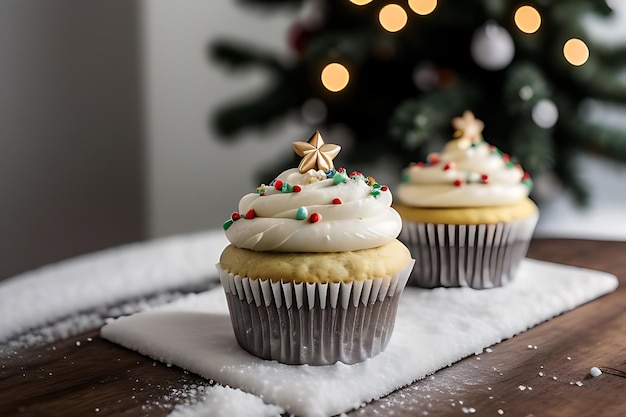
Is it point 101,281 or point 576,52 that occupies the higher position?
point 576,52

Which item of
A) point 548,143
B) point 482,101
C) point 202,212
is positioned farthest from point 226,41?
point 202,212

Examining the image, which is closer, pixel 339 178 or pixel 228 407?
pixel 228 407

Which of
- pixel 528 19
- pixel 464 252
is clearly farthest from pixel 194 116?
pixel 464 252

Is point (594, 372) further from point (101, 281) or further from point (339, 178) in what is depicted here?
point (101, 281)

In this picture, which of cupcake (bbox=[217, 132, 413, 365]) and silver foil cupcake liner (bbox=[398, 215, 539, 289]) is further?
silver foil cupcake liner (bbox=[398, 215, 539, 289])

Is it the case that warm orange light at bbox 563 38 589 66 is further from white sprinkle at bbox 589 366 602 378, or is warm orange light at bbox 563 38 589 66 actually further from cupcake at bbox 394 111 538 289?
white sprinkle at bbox 589 366 602 378

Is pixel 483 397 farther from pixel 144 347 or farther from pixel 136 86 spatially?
pixel 136 86

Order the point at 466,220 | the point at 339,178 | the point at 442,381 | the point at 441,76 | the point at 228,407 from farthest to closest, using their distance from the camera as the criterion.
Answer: the point at 441,76
the point at 466,220
the point at 339,178
the point at 442,381
the point at 228,407

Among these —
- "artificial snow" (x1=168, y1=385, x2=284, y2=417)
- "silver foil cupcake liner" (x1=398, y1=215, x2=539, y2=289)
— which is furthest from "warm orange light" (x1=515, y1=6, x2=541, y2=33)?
"artificial snow" (x1=168, y1=385, x2=284, y2=417)
